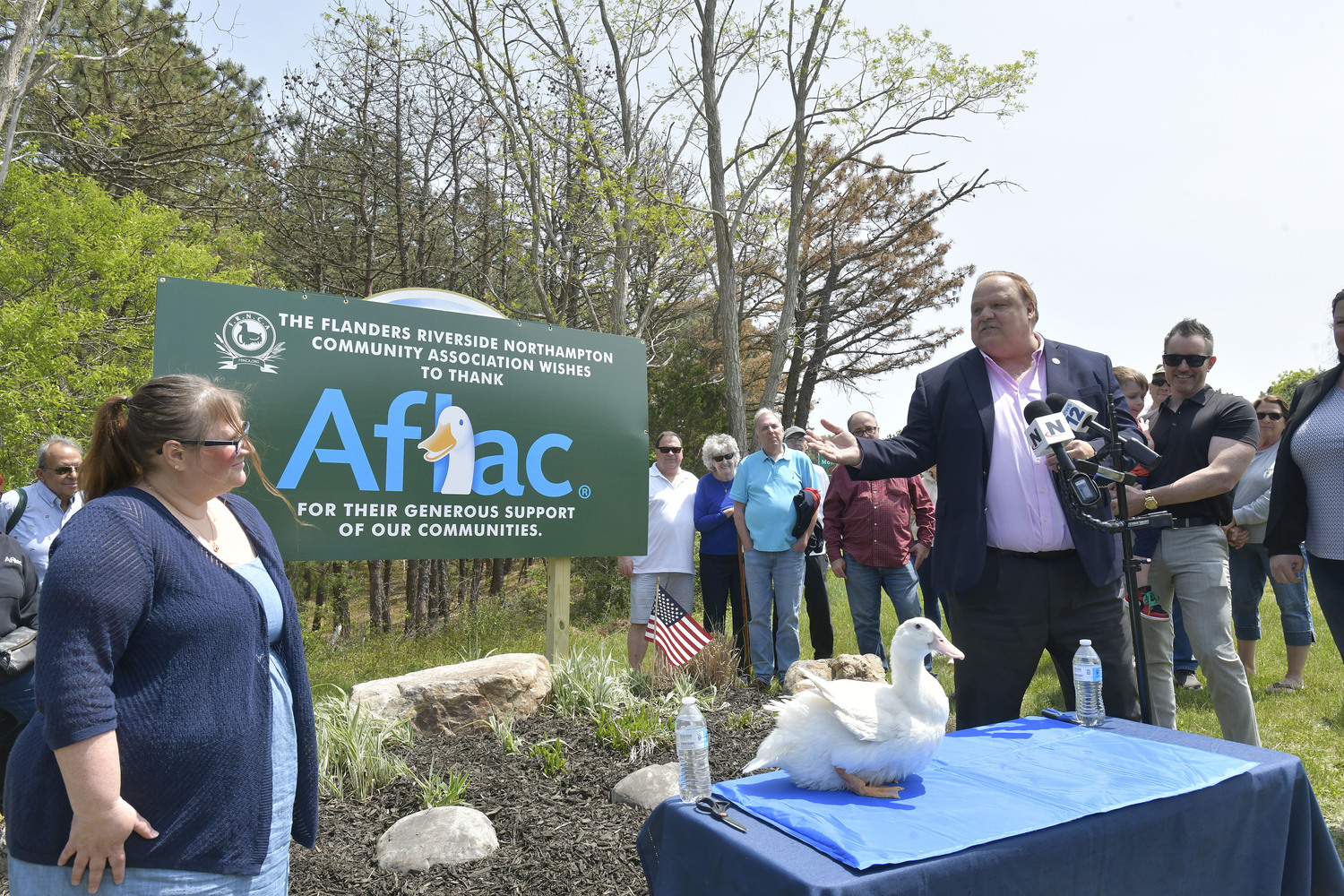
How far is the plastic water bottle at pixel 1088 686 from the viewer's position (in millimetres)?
2535

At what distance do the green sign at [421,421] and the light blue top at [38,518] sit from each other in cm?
160

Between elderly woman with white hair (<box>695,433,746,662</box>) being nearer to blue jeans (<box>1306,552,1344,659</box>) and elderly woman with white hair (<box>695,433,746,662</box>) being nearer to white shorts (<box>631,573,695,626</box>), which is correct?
white shorts (<box>631,573,695,626</box>)

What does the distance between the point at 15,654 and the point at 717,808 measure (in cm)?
299

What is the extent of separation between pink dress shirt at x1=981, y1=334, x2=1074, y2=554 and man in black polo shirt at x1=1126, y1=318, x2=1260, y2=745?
899 mm

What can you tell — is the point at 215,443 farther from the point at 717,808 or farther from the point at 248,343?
the point at 248,343

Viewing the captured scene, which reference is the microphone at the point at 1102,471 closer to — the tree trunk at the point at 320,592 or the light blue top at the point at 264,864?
the light blue top at the point at 264,864


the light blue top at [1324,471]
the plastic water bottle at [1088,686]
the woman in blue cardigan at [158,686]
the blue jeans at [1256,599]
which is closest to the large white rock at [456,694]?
the woman in blue cardigan at [158,686]

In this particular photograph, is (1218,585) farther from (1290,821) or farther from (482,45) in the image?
(482,45)

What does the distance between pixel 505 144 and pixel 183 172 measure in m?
6.56

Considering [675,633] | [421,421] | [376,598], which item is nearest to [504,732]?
[675,633]

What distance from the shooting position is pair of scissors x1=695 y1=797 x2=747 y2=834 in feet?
5.83

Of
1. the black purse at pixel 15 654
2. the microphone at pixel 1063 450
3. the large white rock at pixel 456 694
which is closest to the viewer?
the microphone at pixel 1063 450

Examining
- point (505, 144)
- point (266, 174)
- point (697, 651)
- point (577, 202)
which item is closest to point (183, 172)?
point (266, 174)

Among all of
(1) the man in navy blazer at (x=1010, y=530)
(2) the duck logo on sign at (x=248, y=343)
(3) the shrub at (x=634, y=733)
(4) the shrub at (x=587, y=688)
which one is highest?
(2) the duck logo on sign at (x=248, y=343)
